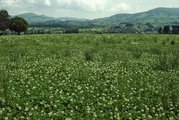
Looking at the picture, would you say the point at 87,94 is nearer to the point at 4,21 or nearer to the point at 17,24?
the point at 17,24

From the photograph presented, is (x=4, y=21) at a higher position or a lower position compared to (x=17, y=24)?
higher

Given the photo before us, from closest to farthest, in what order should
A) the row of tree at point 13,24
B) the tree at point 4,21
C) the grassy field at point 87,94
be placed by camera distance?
the grassy field at point 87,94, the row of tree at point 13,24, the tree at point 4,21

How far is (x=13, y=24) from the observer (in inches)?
4326

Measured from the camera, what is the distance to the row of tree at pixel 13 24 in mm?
109875

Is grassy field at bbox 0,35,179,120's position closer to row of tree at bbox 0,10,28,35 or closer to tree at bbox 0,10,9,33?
row of tree at bbox 0,10,28,35

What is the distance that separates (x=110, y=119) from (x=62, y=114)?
153 cm

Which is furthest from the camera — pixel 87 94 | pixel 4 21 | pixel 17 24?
pixel 4 21

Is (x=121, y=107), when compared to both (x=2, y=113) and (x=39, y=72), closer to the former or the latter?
(x=2, y=113)

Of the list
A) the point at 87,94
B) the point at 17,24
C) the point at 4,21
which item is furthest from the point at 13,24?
the point at 87,94

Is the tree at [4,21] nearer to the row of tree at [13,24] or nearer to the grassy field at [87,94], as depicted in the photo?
the row of tree at [13,24]

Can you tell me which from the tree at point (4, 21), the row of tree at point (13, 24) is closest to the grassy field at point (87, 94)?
the row of tree at point (13, 24)

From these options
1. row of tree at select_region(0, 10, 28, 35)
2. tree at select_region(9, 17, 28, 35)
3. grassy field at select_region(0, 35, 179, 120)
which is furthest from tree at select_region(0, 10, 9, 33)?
grassy field at select_region(0, 35, 179, 120)

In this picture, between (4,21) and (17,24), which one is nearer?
(17,24)

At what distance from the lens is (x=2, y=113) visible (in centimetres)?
1216
